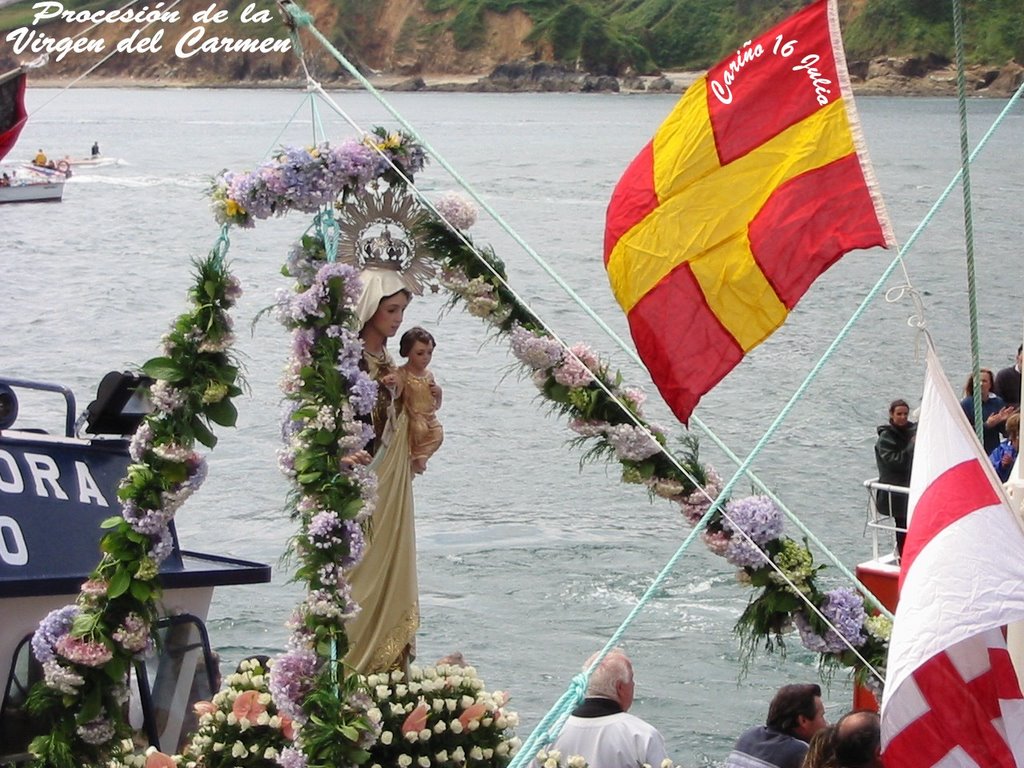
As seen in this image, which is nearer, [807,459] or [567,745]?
[567,745]

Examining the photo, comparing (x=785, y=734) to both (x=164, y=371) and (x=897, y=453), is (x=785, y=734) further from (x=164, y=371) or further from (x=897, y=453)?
(x=897, y=453)

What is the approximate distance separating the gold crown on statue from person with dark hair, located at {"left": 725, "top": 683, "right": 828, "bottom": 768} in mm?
2588

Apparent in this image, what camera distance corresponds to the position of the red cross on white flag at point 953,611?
5.84 m

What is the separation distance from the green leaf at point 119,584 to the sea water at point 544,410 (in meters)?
1.38

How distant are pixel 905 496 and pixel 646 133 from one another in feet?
295

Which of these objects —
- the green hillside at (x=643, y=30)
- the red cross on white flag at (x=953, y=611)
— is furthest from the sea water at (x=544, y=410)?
the green hillside at (x=643, y=30)

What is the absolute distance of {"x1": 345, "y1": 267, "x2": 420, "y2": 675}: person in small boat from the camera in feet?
26.7

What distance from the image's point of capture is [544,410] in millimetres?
32531

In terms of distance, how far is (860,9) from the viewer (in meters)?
90.1

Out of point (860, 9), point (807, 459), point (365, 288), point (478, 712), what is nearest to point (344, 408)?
point (365, 288)

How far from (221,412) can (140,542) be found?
0.71m

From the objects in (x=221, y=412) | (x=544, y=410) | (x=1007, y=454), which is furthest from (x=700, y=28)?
(x=221, y=412)

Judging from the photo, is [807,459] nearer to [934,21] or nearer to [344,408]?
[344,408]

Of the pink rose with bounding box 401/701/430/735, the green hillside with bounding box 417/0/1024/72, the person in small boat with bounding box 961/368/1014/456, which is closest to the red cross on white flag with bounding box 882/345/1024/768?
the pink rose with bounding box 401/701/430/735
